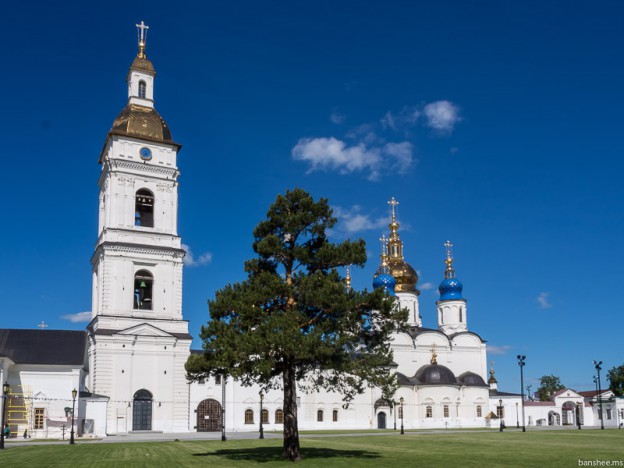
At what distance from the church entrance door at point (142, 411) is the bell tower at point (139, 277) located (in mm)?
69

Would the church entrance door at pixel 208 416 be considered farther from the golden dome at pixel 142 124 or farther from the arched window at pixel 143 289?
the golden dome at pixel 142 124

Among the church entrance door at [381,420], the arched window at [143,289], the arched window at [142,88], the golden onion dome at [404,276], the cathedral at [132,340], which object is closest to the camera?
the cathedral at [132,340]

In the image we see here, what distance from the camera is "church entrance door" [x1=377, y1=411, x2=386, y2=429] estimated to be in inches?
2505

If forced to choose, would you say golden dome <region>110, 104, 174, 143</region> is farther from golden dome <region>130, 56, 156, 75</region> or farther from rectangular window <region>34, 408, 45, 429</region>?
rectangular window <region>34, 408, 45, 429</region>

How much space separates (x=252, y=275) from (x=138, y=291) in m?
25.4

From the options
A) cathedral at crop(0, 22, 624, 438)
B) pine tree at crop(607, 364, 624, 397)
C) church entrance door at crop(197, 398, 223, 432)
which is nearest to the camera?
cathedral at crop(0, 22, 624, 438)

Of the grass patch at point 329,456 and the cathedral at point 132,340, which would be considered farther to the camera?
the cathedral at point 132,340

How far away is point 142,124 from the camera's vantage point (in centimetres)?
5191

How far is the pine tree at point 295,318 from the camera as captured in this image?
79.5 feet

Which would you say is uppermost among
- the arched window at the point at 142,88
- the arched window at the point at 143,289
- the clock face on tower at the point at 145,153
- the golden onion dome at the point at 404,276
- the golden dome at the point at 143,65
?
the golden dome at the point at 143,65

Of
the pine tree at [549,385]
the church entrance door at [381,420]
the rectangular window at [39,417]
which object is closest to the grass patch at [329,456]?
the rectangular window at [39,417]

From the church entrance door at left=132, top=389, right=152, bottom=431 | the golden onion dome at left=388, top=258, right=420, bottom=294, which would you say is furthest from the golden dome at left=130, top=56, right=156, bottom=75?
the golden onion dome at left=388, top=258, right=420, bottom=294

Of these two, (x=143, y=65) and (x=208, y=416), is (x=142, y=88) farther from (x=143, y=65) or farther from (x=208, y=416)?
(x=208, y=416)

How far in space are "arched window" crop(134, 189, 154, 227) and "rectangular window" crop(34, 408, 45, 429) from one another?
14.6 metres
